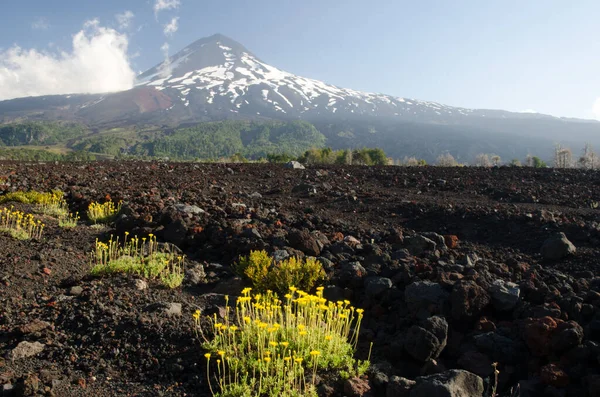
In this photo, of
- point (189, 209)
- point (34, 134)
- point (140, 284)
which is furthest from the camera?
point (34, 134)

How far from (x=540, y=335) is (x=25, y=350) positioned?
162 inches

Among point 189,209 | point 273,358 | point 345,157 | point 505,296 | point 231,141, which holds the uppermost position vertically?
point 231,141

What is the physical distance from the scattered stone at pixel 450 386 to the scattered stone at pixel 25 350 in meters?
2.94

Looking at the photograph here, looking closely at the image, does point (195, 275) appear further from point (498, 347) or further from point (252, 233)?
point (498, 347)

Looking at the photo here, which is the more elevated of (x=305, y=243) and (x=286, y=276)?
(x=305, y=243)

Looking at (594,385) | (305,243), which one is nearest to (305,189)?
(305,243)

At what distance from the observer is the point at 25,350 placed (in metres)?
3.38

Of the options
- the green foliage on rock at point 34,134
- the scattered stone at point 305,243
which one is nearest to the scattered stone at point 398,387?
the scattered stone at point 305,243

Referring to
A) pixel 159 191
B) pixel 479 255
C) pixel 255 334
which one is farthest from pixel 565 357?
pixel 159 191

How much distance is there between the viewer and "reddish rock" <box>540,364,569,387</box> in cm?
300

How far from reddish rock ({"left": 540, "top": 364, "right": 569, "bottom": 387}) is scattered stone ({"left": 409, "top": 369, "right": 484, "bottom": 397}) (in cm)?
47

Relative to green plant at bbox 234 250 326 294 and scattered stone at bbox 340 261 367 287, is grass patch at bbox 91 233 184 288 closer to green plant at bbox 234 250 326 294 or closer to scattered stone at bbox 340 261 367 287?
green plant at bbox 234 250 326 294

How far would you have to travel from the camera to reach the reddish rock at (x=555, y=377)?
3.00 metres

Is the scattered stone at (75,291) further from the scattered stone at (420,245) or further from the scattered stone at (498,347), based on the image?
the scattered stone at (420,245)
